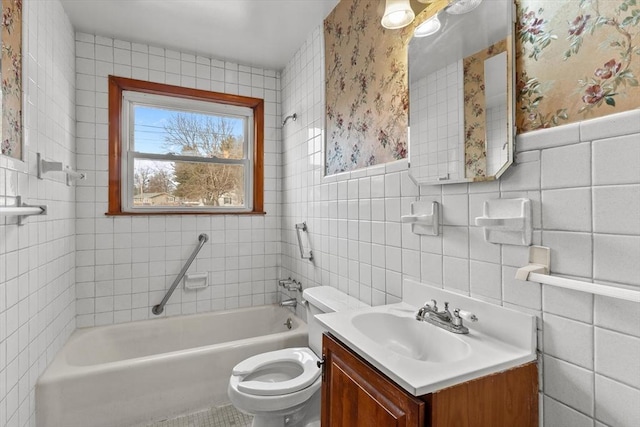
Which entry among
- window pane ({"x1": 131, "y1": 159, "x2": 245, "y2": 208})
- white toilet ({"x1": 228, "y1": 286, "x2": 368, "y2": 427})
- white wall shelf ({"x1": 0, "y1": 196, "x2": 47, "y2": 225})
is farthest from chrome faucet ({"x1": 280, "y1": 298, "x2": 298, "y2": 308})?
white wall shelf ({"x1": 0, "y1": 196, "x2": 47, "y2": 225})

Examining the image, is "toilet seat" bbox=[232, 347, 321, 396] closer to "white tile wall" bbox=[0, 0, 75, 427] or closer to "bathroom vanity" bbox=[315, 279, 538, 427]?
"bathroom vanity" bbox=[315, 279, 538, 427]

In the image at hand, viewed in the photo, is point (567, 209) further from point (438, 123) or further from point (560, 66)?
point (438, 123)

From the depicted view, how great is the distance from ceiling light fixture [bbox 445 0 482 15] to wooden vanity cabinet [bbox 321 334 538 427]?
1191 millimetres

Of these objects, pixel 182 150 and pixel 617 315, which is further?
pixel 182 150

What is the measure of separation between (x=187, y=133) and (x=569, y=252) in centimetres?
269

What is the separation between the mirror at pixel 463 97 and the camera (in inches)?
41.3

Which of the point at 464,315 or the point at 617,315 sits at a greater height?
the point at 617,315

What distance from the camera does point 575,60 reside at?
0.88 m

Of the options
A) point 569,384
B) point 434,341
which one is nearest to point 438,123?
point 434,341

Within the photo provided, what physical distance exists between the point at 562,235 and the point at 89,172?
277cm

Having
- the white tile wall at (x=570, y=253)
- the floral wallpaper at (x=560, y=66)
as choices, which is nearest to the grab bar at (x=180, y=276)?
the floral wallpaper at (x=560, y=66)

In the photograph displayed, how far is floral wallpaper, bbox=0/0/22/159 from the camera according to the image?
133 cm

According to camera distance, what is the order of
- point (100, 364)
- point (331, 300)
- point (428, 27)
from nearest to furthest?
1. point (428, 27)
2. point (331, 300)
3. point (100, 364)

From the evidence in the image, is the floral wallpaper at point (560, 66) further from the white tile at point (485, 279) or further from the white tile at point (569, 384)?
the white tile at point (569, 384)
